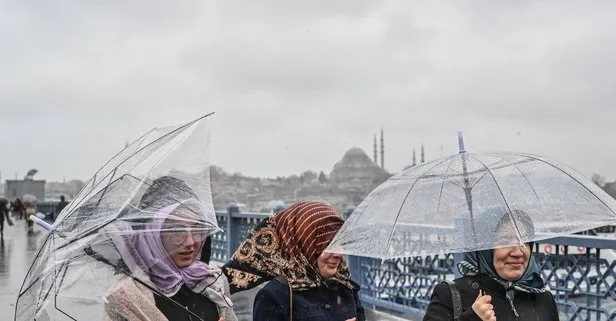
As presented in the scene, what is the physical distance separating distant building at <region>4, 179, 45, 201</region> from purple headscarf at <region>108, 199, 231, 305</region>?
159 feet

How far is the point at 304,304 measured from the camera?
3039mm

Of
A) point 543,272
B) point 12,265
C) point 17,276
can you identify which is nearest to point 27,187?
point 12,265

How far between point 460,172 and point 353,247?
0.55 metres

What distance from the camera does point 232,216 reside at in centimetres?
1117

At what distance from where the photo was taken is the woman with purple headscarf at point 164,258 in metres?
2.49

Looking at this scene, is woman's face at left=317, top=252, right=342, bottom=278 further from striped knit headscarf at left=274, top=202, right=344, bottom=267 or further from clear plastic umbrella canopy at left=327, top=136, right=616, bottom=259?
clear plastic umbrella canopy at left=327, top=136, right=616, bottom=259

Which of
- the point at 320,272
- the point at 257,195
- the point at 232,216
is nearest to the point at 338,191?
the point at 257,195

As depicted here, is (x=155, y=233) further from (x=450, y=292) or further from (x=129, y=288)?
(x=450, y=292)

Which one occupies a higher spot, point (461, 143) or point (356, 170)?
point (356, 170)

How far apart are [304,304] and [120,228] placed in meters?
0.97

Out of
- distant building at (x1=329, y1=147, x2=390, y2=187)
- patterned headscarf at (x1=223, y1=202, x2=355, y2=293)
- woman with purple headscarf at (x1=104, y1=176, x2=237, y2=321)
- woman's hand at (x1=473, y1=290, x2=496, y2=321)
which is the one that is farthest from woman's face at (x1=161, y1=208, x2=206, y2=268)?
distant building at (x1=329, y1=147, x2=390, y2=187)

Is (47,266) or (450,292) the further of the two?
(450,292)

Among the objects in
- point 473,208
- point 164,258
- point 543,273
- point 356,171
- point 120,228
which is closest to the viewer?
→ point 120,228

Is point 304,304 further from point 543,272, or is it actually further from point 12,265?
point 12,265
